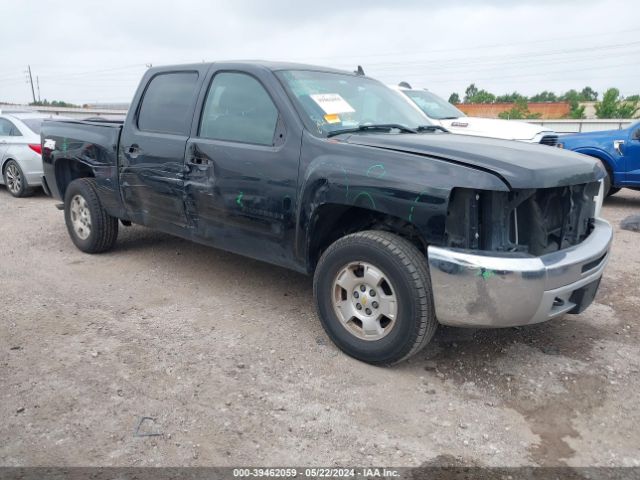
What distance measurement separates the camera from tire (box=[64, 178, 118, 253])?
538 centimetres

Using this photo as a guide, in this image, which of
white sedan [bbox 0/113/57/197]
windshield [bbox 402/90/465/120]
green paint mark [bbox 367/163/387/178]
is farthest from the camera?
windshield [bbox 402/90/465/120]

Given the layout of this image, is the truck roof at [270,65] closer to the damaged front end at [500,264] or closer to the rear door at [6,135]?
the damaged front end at [500,264]

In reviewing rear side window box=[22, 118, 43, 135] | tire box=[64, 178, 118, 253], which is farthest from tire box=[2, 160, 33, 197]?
tire box=[64, 178, 118, 253]

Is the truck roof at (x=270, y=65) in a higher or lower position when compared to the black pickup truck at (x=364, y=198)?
higher

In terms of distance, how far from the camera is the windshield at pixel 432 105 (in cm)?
954

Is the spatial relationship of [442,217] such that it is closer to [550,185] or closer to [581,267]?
[550,185]

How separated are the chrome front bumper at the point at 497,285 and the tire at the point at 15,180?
852 centimetres

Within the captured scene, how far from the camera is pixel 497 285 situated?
9.25ft

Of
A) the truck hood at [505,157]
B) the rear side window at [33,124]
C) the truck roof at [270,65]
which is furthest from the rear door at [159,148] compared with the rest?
the rear side window at [33,124]

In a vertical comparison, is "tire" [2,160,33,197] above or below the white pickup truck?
below

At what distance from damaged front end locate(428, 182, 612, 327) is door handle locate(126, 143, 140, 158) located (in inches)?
114

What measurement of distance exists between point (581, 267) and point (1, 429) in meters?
3.23

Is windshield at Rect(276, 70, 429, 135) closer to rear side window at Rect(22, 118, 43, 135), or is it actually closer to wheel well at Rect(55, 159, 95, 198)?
wheel well at Rect(55, 159, 95, 198)

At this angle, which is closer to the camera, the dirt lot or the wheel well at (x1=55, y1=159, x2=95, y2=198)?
the dirt lot
